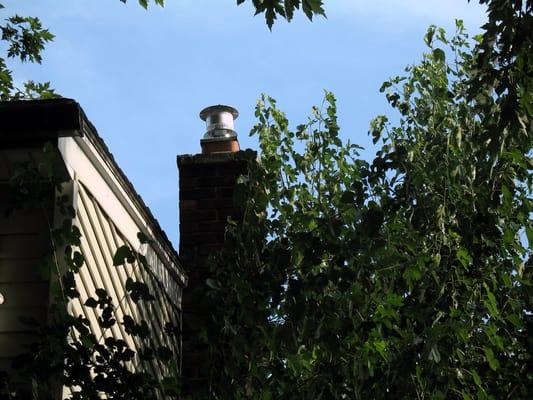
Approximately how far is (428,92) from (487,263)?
5.74 ft

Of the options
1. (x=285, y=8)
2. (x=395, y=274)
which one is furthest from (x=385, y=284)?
(x=285, y=8)

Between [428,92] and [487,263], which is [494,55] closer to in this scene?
[487,263]

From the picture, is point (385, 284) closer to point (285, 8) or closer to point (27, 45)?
point (285, 8)

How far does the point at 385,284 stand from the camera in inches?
186

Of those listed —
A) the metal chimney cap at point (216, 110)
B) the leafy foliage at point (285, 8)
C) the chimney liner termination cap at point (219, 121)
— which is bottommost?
the leafy foliage at point (285, 8)

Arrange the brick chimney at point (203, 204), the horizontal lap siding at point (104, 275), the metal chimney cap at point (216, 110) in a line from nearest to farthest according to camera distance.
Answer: the horizontal lap siding at point (104, 275) < the brick chimney at point (203, 204) < the metal chimney cap at point (216, 110)

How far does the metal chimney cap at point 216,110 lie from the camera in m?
7.46

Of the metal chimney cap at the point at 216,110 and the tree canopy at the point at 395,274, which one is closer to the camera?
the tree canopy at the point at 395,274

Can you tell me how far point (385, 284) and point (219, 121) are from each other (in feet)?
9.81

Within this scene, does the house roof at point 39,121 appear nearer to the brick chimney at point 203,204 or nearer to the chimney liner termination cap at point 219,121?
the brick chimney at point 203,204

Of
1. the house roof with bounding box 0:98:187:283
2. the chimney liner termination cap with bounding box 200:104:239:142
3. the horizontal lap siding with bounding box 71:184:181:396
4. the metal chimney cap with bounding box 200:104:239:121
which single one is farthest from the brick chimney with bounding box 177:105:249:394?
the house roof with bounding box 0:98:187:283

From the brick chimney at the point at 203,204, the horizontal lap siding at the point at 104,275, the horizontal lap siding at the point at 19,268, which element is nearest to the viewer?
the horizontal lap siding at the point at 19,268

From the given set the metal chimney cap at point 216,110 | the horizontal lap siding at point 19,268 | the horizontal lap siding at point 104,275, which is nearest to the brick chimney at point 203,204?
the horizontal lap siding at point 104,275

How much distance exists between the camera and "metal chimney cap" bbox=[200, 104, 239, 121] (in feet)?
24.5
